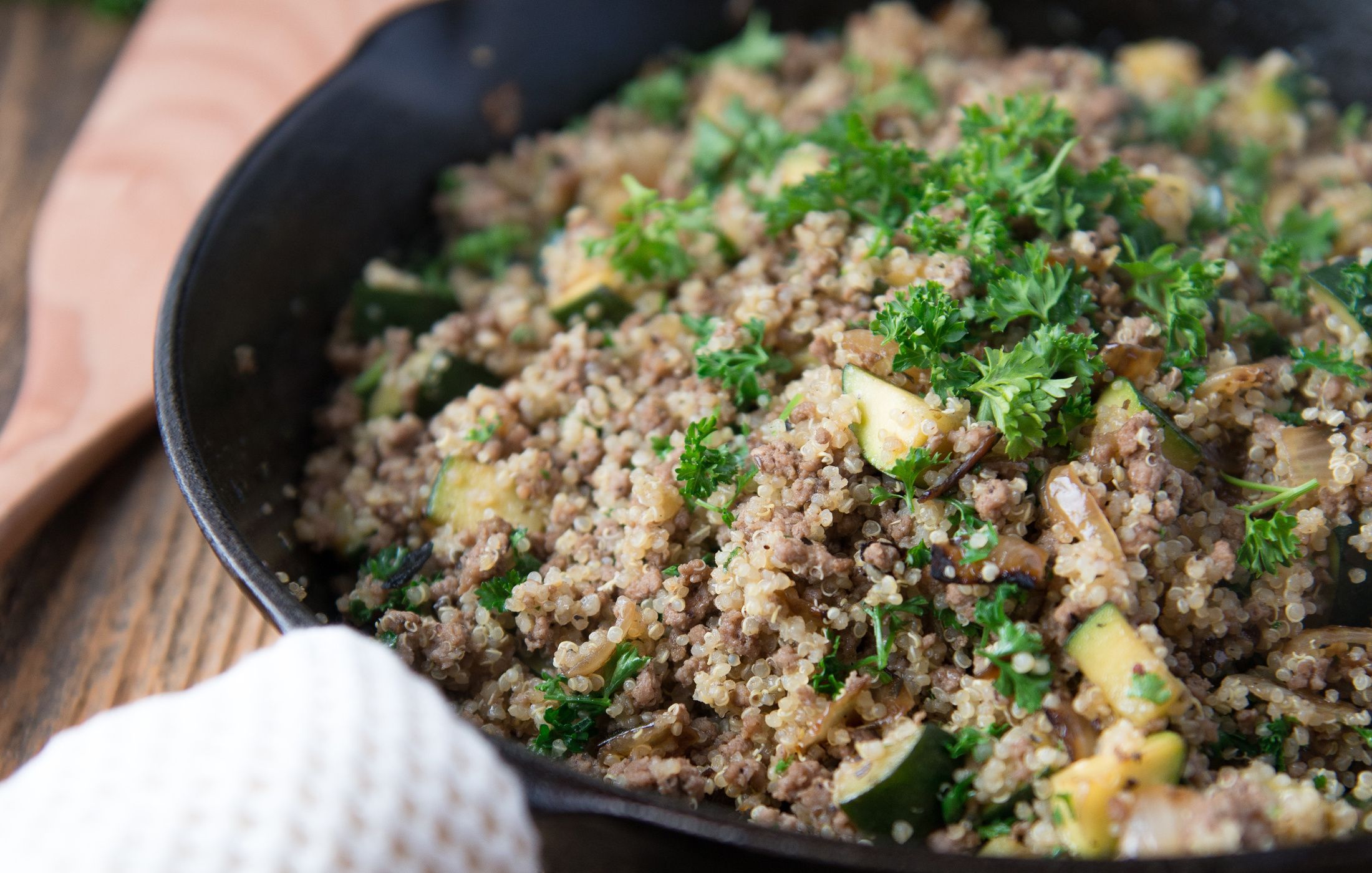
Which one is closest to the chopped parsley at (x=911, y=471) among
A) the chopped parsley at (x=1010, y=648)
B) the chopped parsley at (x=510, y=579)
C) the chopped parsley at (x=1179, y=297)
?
the chopped parsley at (x=1010, y=648)

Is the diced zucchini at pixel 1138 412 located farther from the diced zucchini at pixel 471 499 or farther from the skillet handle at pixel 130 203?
the skillet handle at pixel 130 203

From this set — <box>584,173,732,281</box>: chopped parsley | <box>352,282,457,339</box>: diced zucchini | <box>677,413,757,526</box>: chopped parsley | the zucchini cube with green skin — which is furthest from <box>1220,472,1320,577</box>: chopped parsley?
<box>352,282,457,339</box>: diced zucchini


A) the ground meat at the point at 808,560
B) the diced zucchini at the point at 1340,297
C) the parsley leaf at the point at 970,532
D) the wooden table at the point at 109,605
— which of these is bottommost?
the wooden table at the point at 109,605

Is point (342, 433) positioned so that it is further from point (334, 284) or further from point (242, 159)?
point (242, 159)

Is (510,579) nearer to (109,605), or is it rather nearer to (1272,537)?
(109,605)

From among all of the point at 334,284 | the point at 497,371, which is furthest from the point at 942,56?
the point at 334,284

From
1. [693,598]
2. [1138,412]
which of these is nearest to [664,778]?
[693,598]
